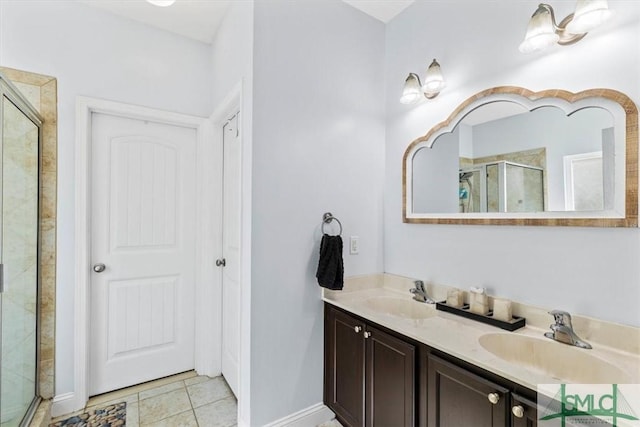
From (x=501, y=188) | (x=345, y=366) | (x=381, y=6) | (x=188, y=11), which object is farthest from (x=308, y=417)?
(x=188, y=11)

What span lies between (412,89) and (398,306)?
52.3 inches

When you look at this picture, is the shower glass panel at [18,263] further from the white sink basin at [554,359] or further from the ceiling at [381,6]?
the white sink basin at [554,359]

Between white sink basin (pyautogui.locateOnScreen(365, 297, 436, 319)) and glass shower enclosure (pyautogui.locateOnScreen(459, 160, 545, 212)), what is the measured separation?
2.03ft

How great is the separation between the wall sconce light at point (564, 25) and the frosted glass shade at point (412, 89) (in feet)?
1.97

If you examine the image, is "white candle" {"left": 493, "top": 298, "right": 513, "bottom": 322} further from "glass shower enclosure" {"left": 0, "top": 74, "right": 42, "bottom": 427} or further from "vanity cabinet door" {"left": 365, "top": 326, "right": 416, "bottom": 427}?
"glass shower enclosure" {"left": 0, "top": 74, "right": 42, "bottom": 427}

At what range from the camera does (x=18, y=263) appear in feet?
5.56

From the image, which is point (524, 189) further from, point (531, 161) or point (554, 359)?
point (554, 359)

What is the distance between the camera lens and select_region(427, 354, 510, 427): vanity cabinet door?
3.42ft

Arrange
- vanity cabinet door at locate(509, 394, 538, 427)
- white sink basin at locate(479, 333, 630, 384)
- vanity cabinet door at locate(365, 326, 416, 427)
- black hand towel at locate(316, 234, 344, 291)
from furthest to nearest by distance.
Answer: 1. black hand towel at locate(316, 234, 344, 291)
2. vanity cabinet door at locate(365, 326, 416, 427)
3. white sink basin at locate(479, 333, 630, 384)
4. vanity cabinet door at locate(509, 394, 538, 427)

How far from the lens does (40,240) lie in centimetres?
194

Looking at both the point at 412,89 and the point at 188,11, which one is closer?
the point at 412,89

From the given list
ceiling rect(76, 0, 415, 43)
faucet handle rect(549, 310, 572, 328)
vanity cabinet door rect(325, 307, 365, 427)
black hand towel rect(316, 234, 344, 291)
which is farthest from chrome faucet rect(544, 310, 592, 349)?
ceiling rect(76, 0, 415, 43)

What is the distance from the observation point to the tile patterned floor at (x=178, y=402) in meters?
1.94

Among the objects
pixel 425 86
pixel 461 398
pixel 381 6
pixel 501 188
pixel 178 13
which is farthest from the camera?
pixel 178 13
